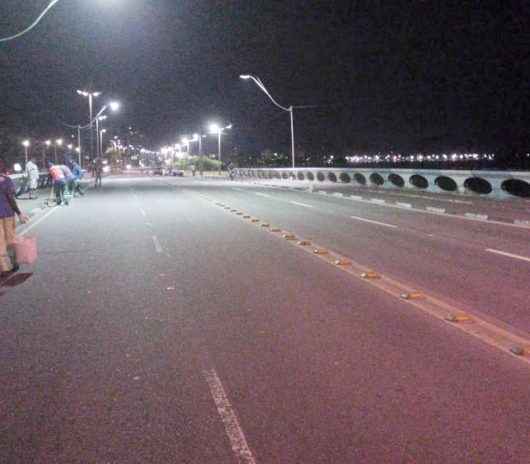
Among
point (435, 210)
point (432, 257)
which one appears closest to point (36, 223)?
point (435, 210)

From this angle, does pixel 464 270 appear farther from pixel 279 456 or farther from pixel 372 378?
Answer: pixel 279 456

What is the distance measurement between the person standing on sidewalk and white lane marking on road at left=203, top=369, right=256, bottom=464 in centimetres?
696

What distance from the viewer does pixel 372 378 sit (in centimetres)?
663

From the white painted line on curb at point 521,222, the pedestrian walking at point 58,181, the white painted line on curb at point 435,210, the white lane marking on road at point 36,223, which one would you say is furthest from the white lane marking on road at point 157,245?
the pedestrian walking at point 58,181

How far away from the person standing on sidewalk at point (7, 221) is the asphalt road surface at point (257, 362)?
0.39 meters

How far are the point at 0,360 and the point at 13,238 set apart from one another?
5.95 meters

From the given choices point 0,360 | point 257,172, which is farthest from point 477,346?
point 257,172

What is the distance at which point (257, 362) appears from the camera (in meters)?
7.18

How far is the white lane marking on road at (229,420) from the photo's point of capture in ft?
16.4

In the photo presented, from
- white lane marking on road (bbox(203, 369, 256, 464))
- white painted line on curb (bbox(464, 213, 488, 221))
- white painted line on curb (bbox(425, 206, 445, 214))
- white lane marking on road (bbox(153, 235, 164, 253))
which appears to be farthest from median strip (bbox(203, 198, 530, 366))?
white painted line on curb (bbox(425, 206, 445, 214))

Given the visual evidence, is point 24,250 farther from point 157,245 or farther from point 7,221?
point 157,245

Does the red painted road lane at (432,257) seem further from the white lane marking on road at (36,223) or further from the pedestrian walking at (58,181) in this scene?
the pedestrian walking at (58,181)

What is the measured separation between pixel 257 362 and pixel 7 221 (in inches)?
284

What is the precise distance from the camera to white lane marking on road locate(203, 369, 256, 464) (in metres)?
5.00
